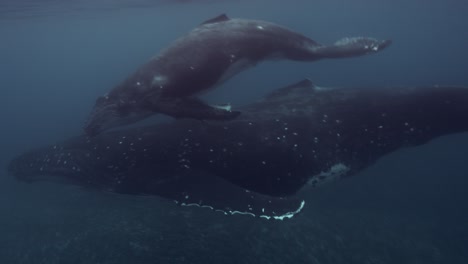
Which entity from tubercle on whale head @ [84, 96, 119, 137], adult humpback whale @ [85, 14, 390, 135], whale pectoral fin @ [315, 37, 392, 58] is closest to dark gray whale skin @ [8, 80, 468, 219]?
tubercle on whale head @ [84, 96, 119, 137]

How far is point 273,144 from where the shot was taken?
379 inches

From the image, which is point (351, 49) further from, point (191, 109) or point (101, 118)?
point (101, 118)

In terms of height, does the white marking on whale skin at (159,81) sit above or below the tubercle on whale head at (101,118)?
above

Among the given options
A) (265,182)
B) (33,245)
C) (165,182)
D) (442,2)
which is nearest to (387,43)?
(265,182)

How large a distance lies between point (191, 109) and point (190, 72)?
1.41m

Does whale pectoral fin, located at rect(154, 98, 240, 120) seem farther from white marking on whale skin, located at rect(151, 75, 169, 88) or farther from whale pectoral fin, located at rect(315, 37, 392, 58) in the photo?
whale pectoral fin, located at rect(315, 37, 392, 58)

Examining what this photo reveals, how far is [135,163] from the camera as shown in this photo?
9.83 metres

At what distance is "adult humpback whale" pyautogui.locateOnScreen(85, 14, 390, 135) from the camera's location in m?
9.43

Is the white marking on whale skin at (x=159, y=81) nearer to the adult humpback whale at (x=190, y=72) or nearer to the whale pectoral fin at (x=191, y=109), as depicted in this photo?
the adult humpback whale at (x=190, y=72)

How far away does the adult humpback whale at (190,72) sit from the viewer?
9.43 metres

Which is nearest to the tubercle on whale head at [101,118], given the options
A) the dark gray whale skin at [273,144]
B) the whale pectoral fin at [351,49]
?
the dark gray whale skin at [273,144]

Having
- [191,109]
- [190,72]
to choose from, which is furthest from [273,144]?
[190,72]

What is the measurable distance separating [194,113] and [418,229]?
59.2 ft

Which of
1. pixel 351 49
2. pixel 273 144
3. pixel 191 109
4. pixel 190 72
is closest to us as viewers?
pixel 191 109
